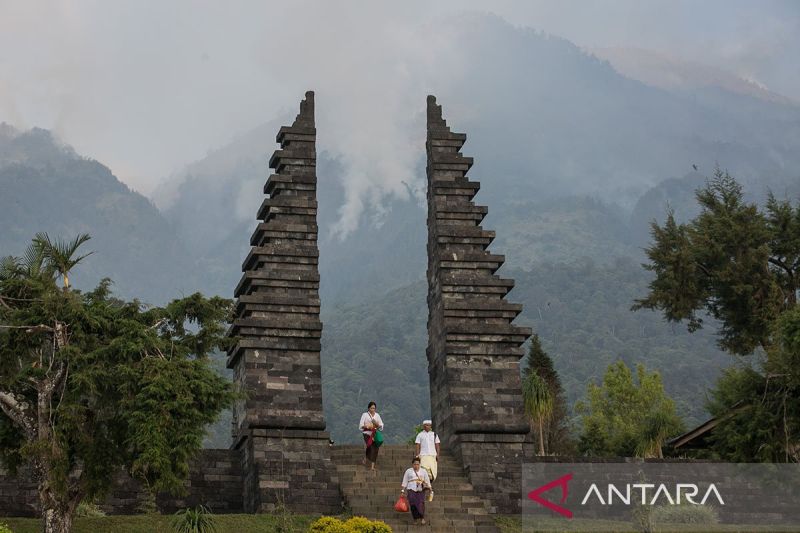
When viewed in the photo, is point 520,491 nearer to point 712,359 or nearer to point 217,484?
point 217,484

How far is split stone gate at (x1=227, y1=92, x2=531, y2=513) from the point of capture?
30.0 m

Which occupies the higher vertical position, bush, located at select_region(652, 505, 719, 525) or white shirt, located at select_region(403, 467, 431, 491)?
white shirt, located at select_region(403, 467, 431, 491)

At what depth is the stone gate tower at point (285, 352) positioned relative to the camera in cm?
2955

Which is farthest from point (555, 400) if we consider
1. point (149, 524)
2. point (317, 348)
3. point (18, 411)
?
point (18, 411)

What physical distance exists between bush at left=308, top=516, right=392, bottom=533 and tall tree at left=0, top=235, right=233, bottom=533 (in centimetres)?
302

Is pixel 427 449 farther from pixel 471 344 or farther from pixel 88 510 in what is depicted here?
pixel 88 510

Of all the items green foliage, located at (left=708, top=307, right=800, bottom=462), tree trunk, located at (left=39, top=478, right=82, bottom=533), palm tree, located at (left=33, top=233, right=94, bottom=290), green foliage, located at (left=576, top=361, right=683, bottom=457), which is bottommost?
tree trunk, located at (left=39, top=478, right=82, bottom=533)

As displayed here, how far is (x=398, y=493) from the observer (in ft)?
93.6

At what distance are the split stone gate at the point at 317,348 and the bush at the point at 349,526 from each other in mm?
5187

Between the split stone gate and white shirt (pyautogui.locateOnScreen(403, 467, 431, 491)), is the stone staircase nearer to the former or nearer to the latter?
the split stone gate

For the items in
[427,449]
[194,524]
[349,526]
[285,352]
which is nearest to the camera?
[349,526]

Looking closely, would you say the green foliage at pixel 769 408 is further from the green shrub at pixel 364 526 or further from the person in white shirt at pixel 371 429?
the green shrub at pixel 364 526

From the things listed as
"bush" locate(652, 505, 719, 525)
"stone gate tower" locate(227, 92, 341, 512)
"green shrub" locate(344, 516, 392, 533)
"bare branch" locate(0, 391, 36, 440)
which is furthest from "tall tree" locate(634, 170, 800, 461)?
"bare branch" locate(0, 391, 36, 440)

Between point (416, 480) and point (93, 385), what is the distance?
6910 millimetres
